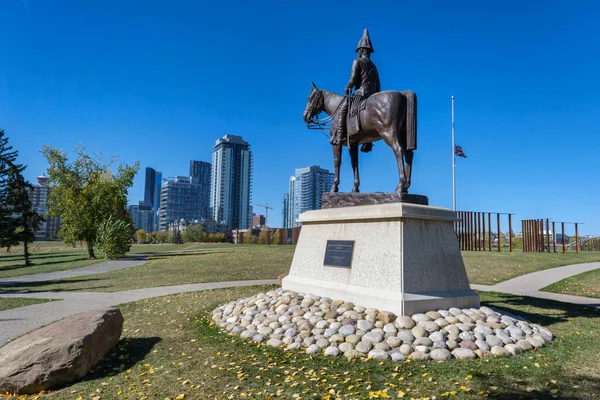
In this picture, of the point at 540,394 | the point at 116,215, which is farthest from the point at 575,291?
the point at 116,215

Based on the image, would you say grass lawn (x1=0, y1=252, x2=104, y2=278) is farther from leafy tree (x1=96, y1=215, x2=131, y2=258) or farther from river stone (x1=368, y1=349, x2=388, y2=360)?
river stone (x1=368, y1=349, x2=388, y2=360)

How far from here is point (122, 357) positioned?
5766 mm

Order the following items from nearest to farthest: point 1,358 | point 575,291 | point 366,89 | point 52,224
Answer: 1. point 1,358
2. point 366,89
3. point 575,291
4. point 52,224

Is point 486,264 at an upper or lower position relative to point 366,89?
lower

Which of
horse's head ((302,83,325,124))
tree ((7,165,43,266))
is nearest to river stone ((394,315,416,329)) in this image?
horse's head ((302,83,325,124))

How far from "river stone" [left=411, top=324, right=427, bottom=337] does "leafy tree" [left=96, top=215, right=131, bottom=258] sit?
2769cm

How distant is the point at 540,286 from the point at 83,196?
32.4 metres

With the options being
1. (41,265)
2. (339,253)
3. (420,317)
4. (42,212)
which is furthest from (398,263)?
(42,212)

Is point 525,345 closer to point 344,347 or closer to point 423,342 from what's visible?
point 423,342

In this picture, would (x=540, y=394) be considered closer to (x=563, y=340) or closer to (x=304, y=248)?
(x=563, y=340)

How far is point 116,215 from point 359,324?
31.8m

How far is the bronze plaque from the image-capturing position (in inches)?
301

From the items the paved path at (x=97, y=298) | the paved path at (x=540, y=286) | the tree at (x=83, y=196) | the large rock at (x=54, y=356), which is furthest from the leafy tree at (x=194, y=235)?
the large rock at (x=54, y=356)

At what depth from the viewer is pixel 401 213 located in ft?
22.3
